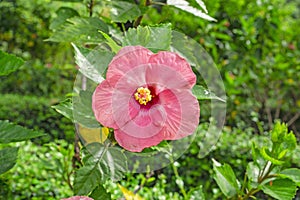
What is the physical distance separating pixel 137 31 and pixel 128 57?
0.11 metres

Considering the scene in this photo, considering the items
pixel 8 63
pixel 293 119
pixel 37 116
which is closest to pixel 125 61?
pixel 8 63

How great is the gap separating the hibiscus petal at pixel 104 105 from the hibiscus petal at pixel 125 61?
0.02 m

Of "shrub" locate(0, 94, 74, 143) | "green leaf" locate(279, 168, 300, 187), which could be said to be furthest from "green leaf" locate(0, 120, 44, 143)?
"shrub" locate(0, 94, 74, 143)

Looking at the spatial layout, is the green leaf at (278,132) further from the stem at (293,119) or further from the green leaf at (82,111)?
the stem at (293,119)

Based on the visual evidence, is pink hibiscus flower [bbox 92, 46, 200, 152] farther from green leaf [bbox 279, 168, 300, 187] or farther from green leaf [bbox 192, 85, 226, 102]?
green leaf [bbox 279, 168, 300, 187]

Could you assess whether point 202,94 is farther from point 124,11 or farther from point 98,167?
point 124,11

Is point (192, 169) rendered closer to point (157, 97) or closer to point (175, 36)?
point (175, 36)

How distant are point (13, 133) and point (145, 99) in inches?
14.4

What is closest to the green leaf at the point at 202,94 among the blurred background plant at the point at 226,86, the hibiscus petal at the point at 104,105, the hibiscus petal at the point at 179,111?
the hibiscus petal at the point at 179,111

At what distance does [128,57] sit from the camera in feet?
3.12

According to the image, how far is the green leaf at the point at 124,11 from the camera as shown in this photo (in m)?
1.31

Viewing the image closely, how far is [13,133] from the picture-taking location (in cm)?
114

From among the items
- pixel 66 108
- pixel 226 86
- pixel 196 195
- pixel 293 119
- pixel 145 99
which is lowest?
pixel 293 119

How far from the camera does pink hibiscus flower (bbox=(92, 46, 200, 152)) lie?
953 millimetres
